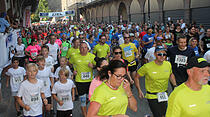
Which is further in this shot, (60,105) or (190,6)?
(190,6)

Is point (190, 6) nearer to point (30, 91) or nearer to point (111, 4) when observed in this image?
point (30, 91)

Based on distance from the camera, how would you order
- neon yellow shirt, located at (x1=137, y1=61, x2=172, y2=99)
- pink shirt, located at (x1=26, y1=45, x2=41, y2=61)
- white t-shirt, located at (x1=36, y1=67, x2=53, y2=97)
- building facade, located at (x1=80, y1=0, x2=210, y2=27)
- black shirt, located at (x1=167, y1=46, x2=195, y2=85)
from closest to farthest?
neon yellow shirt, located at (x1=137, y1=61, x2=172, y2=99) < black shirt, located at (x1=167, y1=46, x2=195, y2=85) < white t-shirt, located at (x1=36, y1=67, x2=53, y2=97) < pink shirt, located at (x1=26, y1=45, x2=41, y2=61) < building facade, located at (x1=80, y1=0, x2=210, y2=27)

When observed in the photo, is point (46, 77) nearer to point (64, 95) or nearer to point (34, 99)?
point (64, 95)

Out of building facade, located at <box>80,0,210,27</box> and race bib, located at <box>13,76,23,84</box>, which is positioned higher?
building facade, located at <box>80,0,210,27</box>

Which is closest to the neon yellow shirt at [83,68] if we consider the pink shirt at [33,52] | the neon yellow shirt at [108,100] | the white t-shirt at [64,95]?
the white t-shirt at [64,95]

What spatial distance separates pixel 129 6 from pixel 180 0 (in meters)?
12.6

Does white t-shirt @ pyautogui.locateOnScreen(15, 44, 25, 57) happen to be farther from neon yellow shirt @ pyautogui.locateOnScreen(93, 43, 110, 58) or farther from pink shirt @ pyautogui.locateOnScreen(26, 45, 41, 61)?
neon yellow shirt @ pyautogui.locateOnScreen(93, 43, 110, 58)

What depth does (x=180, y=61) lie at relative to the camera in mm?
5840

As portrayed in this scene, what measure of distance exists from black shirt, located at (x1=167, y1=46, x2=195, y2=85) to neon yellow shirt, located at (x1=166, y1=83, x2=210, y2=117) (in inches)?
113

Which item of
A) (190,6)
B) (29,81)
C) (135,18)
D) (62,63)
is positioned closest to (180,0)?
(190,6)

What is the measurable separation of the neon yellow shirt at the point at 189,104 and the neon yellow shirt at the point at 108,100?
1.90 feet

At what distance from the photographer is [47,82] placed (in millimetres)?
6035

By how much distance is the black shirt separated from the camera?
19.0ft

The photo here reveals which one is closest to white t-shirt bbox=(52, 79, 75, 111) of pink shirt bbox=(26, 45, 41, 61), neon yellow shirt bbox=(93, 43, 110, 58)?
neon yellow shirt bbox=(93, 43, 110, 58)
